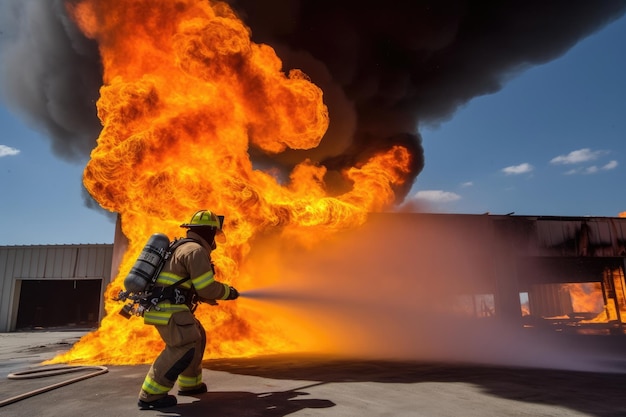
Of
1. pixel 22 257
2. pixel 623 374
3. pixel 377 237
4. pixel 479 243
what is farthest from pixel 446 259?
pixel 22 257

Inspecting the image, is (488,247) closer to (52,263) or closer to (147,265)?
(147,265)

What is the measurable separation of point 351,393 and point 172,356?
214 centimetres

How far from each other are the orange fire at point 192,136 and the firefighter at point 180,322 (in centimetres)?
384

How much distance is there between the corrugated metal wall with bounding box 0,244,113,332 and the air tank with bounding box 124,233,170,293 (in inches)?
863

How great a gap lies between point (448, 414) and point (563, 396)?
5.77ft

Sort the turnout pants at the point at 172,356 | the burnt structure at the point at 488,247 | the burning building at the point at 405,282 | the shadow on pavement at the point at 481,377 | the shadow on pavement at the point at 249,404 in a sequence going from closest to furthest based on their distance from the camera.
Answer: the shadow on pavement at the point at 249,404
the turnout pants at the point at 172,356
the shadow on pavement at the point at 481,377
the burning building at the point at 405,282
the burnt structure at the point at 488,247

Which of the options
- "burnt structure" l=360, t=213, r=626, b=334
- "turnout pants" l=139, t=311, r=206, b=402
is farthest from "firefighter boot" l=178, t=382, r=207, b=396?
"burnt structure" l=360, t=213, r=626, b=334

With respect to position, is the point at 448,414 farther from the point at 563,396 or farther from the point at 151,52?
the point at 151,52

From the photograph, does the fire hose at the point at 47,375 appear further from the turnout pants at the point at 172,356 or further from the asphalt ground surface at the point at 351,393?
the turnout pants at the point at 172,356

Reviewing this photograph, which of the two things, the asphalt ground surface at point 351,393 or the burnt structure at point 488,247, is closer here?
→ the asphalt ground surface at point 351,393

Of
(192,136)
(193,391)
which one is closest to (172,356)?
(193,391)

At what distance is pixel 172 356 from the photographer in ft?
13.3

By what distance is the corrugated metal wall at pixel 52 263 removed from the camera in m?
23.3

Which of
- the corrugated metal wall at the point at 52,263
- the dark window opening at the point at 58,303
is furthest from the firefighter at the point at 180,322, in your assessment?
the dark window opening at the point at 58,303
